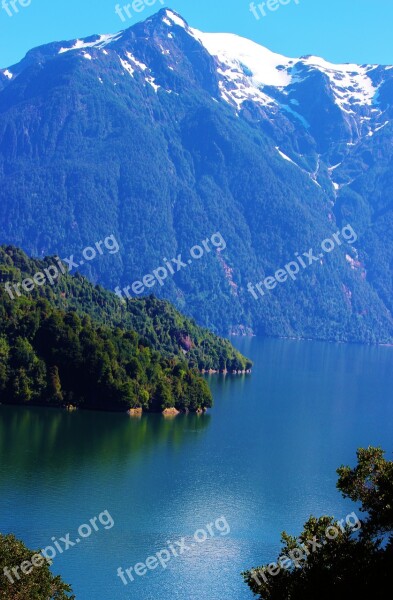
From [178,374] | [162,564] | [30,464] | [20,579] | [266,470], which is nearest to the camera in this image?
[20,579]

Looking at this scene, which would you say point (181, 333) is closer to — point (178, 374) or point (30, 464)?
point (178, 374)

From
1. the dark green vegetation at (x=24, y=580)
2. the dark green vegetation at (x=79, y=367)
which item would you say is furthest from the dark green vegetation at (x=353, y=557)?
the dark green vegetation at (x=79, y=367)

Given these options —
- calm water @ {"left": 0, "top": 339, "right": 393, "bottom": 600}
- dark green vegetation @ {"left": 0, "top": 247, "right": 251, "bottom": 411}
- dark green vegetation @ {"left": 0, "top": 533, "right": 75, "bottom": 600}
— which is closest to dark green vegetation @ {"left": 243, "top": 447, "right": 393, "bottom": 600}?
dark green vegetation @ {"left": 0, "top": 533, "right": 75, "bottom": 600}

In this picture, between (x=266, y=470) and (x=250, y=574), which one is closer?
(x=250, y=574)

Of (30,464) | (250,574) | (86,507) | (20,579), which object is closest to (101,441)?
(30,464)

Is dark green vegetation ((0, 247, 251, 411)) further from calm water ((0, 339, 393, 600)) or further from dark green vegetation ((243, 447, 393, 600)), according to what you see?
dark green vegetation ((243, 447, 393, 600))

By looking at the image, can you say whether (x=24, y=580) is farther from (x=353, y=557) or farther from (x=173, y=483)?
(x=173, y=483)

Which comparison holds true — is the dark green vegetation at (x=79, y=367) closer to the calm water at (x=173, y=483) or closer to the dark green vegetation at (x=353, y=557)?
the calm water at (x=173, y=483)
